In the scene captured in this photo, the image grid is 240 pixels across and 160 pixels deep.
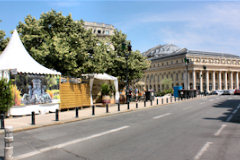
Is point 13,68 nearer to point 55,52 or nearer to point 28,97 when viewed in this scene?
point 28,97

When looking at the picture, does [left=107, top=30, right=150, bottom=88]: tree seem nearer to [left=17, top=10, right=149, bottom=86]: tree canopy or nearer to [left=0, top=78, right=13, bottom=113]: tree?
[left=17, top=10, right=149, bottom=86]: tree canopy

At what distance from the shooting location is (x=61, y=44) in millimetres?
21172

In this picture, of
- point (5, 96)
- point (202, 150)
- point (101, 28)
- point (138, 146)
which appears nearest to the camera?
point (202, 150)

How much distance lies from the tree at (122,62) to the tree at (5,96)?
1595 cm

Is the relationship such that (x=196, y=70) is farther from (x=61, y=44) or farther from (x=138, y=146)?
(x=138, y=146)

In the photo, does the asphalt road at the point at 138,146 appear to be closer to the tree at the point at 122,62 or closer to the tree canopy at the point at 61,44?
the tree canopy at the point at 61,44

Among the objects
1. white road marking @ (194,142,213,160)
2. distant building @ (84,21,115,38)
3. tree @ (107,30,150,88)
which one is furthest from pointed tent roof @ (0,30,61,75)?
distant building @ (84,21,115,38)

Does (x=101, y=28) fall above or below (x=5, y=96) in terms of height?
above

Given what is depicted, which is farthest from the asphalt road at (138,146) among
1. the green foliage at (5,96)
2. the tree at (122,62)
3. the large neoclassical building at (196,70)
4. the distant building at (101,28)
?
the large neoclassical building at (196,70)

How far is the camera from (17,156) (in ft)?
22.1

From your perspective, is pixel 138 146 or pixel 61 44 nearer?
pixel 138 146

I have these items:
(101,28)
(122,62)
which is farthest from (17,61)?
(101,28)

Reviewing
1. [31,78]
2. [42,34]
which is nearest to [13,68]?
[31,78]

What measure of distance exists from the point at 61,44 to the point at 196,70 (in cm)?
9317
